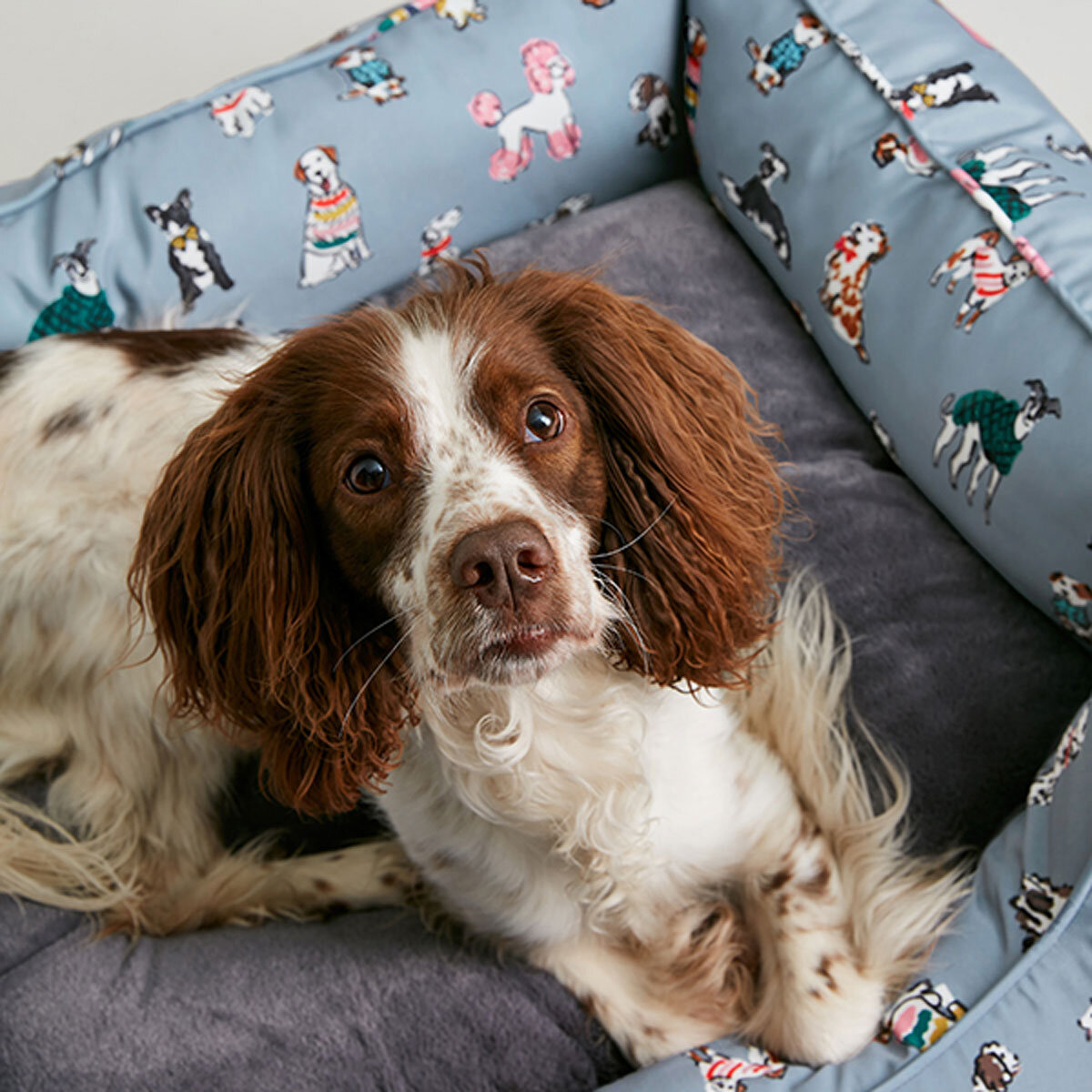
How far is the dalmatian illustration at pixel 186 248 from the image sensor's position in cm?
232

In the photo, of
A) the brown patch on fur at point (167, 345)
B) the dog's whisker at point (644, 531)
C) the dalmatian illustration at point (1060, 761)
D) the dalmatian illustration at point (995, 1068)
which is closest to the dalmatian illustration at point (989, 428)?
the dalmatian illustration at point (1060, 761)

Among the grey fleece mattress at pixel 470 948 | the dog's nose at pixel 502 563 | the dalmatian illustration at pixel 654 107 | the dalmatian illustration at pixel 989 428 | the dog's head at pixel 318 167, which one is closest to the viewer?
the dog's nose at pixel 502 563

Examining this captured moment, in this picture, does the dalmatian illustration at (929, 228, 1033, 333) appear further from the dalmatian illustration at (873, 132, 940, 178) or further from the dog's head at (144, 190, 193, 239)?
the dog's head at (144, 190, 193, 239)

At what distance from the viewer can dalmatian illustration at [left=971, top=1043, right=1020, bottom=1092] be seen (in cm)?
153

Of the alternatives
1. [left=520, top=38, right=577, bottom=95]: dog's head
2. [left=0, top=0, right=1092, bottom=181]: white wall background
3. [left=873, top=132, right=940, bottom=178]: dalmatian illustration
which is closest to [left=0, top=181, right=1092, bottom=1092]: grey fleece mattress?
[left=873, top=132, right=940, bottom=178]: dalmatian illustration

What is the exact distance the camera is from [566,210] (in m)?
2.71

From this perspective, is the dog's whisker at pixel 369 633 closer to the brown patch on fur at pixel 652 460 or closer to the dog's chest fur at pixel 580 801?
the dog's chest fur at pixel 580 801

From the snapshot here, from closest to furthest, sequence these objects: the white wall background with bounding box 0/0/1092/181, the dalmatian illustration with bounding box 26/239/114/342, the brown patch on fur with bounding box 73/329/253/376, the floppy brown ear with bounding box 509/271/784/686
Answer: the floppy brown ear with bounding box 509/271/784/686
the brown patch on fur with bounding box 73/329/253/376
the dalmatian illustration with bounding box 26/239/114/342
the white wall background with bounding box 0/0/1092/181

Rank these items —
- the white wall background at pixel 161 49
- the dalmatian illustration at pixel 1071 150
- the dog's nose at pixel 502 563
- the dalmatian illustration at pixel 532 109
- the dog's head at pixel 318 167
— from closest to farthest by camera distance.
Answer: the dog's nose at pixel 502 563
the dalmatian illustration at pixel 1071 150
the dog's head at pixel 318 167
the dalmatian illustration at pixel 532 109
the white wall background at pixel 161 49

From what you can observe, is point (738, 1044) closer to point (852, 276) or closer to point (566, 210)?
point (852, 276)

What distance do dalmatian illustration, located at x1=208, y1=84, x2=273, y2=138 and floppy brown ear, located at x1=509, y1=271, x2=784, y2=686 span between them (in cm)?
115

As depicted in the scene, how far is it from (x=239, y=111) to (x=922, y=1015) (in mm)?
2095

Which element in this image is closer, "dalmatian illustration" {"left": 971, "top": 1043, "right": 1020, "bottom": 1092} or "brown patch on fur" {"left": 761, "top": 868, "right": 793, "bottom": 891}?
"dalmatian illustration" {"left": 971, "top": 1043, "right": 1020, "bottom": 1092}

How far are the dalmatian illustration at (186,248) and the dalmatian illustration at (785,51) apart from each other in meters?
1.19
